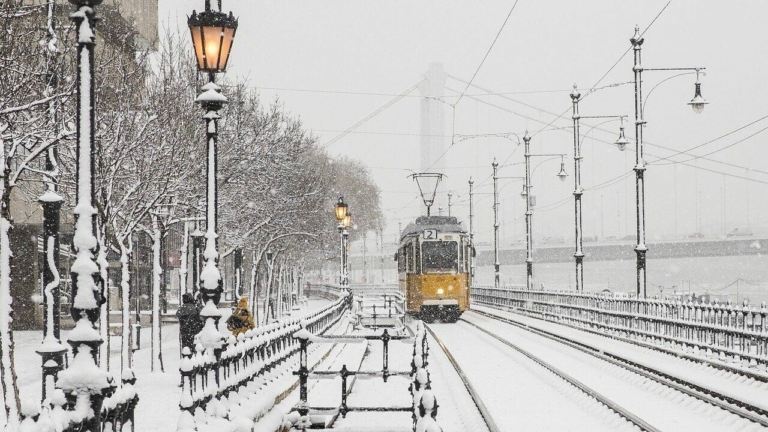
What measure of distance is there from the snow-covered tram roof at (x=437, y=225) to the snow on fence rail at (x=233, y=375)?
737 inches

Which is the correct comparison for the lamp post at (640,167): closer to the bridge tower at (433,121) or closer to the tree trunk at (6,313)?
the tree trunk at (6,313)

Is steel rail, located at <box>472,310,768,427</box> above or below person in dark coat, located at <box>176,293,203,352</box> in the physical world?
below

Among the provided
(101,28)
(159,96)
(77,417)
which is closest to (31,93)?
(159,96)

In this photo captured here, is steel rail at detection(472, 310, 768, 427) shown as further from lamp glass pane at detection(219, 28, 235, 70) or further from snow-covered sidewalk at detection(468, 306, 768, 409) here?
lamp glass pane at detection(219, 28, 235, 70)

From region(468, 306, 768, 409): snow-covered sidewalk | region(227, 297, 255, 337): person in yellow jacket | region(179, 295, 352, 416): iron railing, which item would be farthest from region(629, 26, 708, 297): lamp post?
region(227, 297, 255, 337): person in yellow jacket

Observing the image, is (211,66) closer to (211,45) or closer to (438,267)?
(211,45)

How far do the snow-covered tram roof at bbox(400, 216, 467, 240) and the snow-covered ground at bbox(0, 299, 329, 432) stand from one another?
32.6 ft

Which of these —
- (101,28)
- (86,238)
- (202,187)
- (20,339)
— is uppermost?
(101,28)

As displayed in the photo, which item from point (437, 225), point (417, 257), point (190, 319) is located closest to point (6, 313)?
point (190, 319)

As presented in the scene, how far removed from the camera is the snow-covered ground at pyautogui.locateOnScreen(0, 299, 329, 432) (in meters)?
11.4

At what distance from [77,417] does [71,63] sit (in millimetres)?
12984

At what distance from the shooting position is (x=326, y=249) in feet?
207

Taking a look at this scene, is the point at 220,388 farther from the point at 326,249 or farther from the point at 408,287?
the point at 326,249

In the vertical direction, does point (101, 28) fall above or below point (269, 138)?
above
